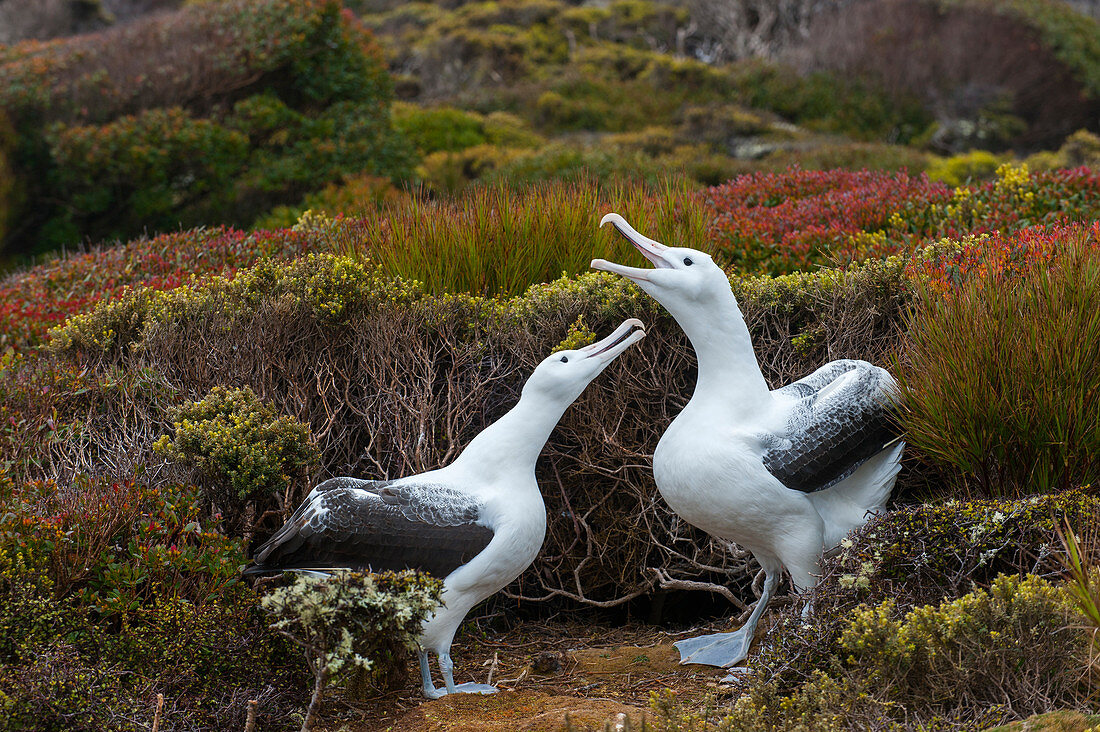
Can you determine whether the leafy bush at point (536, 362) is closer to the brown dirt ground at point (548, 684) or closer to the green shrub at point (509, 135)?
the brown dirt ground at point (548, 684)

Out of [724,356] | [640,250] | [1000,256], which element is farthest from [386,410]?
[1000,256]

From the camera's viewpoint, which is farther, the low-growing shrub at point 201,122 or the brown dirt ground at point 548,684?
the low-growing shrub at point 201,122

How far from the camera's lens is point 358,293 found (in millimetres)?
5230

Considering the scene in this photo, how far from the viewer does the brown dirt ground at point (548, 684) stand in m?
3.51

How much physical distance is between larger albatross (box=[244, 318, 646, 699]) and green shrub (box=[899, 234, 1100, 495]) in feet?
4.09

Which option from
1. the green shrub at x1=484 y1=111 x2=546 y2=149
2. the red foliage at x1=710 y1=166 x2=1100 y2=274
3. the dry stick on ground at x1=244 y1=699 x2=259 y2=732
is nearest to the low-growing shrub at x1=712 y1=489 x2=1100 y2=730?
A: the dry stick on ground at x1=244 y1=699 x2=259 y2=732

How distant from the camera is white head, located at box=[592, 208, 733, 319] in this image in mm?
3848

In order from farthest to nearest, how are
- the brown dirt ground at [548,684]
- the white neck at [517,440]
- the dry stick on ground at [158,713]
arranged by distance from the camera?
the white neck at [517,440] → the brown dirt ground at [548,684] → the dry stick on ground at [158,713]

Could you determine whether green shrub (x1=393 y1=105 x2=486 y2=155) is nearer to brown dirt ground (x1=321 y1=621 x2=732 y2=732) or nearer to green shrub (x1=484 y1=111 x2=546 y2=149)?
green shrub (x1=484 y1=111 x2=546 y2=149)

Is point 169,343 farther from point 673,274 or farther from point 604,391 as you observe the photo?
point 673,274

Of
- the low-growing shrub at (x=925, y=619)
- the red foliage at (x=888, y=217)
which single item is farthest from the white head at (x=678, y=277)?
the red foliage at (x=888, y=217)

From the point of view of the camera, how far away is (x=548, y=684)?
4.04m

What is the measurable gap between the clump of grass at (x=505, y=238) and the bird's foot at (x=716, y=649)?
2.21m

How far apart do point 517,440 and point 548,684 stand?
1.04 m
